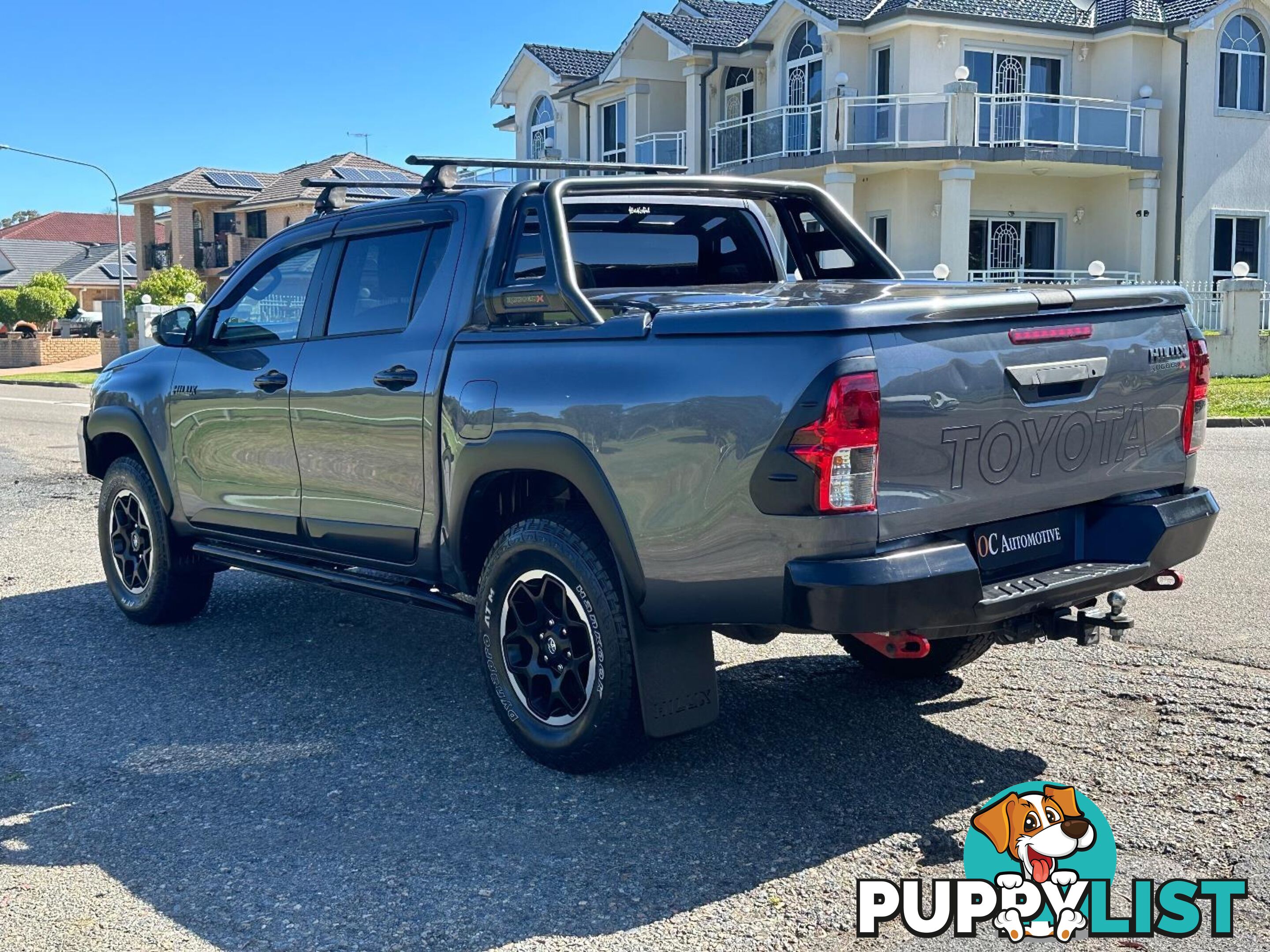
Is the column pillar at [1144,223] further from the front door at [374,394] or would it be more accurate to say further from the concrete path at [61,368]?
the concrete path at [61,368]

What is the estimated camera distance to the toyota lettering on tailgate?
4.06 metres

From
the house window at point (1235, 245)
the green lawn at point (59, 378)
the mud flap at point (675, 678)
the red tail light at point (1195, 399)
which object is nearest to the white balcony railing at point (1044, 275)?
the house window at point (1235, 245)

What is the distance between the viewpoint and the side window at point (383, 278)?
5402mm

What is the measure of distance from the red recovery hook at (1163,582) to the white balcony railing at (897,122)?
2461cm

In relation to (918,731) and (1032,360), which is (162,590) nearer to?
(918,731)

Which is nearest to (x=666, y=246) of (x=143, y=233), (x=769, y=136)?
Result: (x=769, y=136)

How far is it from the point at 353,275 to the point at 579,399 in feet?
5.89

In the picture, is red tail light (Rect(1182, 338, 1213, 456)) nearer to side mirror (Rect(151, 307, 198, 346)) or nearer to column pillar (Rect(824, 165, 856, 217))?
side mirror (Rect(151, 307, 198, 346))

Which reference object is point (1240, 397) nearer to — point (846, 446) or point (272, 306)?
point (272, 306)

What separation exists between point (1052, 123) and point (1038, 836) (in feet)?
89.2

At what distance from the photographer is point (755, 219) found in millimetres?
6230

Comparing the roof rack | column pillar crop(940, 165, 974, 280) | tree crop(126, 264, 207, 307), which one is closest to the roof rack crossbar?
the roof rack

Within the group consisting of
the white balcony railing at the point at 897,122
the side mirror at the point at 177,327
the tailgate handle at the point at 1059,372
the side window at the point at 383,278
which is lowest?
→ the tailgate handle at the point at 1059,372

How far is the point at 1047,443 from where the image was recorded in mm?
4266
